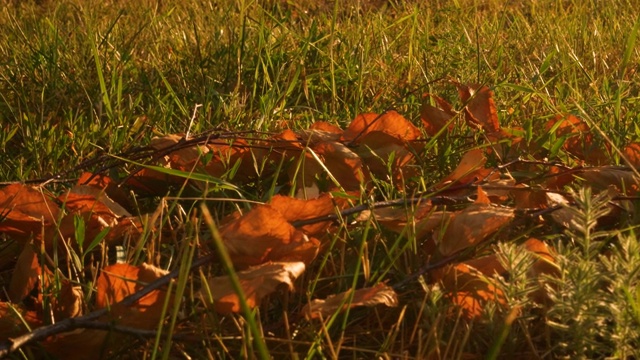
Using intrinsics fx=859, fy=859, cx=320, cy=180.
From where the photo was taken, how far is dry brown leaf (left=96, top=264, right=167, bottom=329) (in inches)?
45.8

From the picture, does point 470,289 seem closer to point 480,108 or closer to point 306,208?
point 306,208

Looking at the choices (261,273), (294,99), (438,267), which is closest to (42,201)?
(261,273)

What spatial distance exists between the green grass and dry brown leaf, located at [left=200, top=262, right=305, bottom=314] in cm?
3

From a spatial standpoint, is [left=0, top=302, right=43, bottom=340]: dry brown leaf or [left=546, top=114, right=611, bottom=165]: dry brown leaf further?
[left=546, top=114, right=611, bottom=165]: dry brown leaf

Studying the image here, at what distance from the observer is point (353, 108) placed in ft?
8.06

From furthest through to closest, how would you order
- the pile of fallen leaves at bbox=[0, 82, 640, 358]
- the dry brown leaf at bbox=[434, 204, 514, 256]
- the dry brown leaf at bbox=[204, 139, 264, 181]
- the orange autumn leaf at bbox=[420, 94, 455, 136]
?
the orange autumn leaf at bbox=[420, 94, 455, 136] → the dry brown leaf at bbox=[204, 139, 264, 181] → the dry brown leaf at bbox=[434, 204, 514, 256] → the pile of fallen leaves at bbox=[0, 82, 640, 358]

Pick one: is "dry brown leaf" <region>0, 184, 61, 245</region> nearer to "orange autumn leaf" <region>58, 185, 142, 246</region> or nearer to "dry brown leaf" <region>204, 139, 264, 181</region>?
Result: "orange autumn leaf" <region>58, 185, 142, 246</region>

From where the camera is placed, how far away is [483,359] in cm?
119

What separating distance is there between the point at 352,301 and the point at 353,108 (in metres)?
1.32

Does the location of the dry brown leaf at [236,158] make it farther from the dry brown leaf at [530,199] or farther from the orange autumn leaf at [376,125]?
the dry brown leaf at [530,199]

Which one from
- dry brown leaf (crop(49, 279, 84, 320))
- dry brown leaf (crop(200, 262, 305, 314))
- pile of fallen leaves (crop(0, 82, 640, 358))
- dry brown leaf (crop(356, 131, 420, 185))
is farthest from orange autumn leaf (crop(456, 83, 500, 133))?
dry brown leaf (crop(49, 279, 84, 320))

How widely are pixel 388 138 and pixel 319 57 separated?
121cm

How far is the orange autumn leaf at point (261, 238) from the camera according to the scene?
1.23 meters

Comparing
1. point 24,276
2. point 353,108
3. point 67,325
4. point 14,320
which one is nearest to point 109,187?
point 24,276
